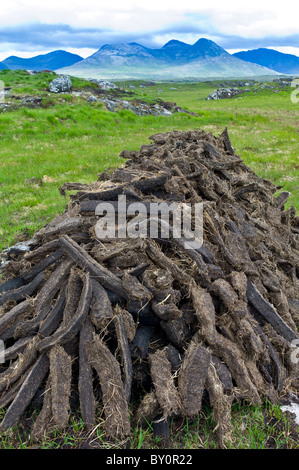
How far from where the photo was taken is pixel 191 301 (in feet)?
12.3

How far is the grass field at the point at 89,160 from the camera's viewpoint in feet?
10.0

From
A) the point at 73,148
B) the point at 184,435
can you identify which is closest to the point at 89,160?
the point at 73,148

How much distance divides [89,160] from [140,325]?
→ 34.3ft

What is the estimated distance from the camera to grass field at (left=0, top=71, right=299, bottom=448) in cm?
306

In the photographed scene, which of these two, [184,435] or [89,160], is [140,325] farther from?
[89,160]

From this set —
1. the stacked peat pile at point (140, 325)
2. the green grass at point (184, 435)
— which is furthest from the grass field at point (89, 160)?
the stacked peat pile at point (140, 325)

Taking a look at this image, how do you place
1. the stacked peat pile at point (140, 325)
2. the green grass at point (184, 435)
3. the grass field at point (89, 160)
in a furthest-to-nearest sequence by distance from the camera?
the stacked peat pile at point (140, 325) < the grass field at point (89, 160) < the green grass at point (184, 435)

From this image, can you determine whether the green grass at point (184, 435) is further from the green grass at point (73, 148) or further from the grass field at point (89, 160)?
the green grass at point (73, 148)

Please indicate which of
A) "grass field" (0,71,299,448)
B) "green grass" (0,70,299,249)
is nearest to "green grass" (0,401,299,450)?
"grass field" (0,71,299,448)

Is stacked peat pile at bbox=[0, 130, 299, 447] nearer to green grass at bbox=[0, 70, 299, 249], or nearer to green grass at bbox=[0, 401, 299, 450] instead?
green grass at bbox=[0, 401, 299, 450]

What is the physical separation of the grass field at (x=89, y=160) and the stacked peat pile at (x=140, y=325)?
0.55ft
